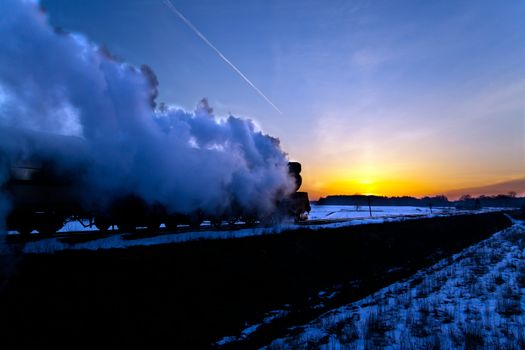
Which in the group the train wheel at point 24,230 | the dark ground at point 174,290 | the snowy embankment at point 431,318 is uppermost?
the train wheel at point 24,230

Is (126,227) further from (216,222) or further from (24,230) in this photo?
(216,222)

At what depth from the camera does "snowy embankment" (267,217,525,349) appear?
6.89m

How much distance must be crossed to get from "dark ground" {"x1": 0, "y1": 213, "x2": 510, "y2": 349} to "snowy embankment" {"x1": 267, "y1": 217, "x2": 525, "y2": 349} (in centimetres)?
93

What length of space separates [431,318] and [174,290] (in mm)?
6469

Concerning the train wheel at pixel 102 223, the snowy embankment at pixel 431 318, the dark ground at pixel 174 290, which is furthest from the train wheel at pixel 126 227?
the snowy embankment at pixel 431 318

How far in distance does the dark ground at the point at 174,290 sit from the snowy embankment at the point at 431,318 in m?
0.93

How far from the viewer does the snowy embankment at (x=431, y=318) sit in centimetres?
689


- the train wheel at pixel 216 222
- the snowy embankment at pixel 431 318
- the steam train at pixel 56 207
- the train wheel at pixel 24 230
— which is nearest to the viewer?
the snowy embankment at pixel 431 318

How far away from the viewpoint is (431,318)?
27.3 ft

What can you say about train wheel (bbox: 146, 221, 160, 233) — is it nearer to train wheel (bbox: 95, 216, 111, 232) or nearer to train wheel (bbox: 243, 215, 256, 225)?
train wheel (bbox: 95, 216, 111, 232)

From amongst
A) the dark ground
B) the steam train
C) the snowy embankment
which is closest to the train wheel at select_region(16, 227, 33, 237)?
the steam train

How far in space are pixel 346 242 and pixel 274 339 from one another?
28.5 feet

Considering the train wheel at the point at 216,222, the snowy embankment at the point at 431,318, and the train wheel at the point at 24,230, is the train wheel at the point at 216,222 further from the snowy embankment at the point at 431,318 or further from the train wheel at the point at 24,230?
the snowy embankment at the point at 431,318

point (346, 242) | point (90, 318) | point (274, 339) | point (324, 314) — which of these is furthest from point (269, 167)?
point (90, 318)
